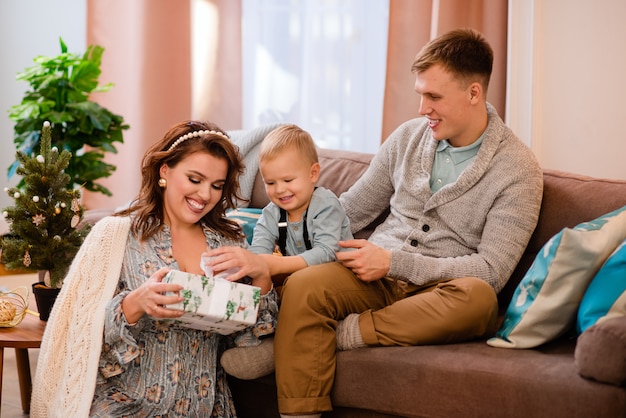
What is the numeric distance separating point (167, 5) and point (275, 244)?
7.27ft

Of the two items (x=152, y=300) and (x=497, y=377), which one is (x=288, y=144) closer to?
(x=152, y=300)

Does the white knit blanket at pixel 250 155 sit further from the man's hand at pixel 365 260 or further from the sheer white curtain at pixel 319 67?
the sheer white curtain at pixel 319 67

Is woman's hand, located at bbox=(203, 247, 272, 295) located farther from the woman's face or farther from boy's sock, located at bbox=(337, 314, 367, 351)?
boy's sock, located at bbox=(337, 314, 367, 351)

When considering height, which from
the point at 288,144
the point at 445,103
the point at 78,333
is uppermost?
the point at 445,103

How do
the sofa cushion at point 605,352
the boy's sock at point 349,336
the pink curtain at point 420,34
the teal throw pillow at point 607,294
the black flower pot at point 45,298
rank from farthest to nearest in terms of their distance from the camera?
the pink curtain at point 420,34, the black flower pot at point 45,298, the boy's sock at point 349,336, the teal throw pillow at point 607,294, the sofa cushion at point 605,352

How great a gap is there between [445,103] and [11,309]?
1.35 metres

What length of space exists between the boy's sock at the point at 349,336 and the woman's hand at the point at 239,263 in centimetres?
23

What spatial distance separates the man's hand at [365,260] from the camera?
220 centimetres

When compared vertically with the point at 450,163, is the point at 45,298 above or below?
below

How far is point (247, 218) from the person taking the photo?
2814 mm

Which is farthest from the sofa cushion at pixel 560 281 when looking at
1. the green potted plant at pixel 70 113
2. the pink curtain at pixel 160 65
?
the pink curtain at pixel 160 65

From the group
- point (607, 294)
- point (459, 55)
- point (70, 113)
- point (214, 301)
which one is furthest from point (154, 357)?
point (70, 113)

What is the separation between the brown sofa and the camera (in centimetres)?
176

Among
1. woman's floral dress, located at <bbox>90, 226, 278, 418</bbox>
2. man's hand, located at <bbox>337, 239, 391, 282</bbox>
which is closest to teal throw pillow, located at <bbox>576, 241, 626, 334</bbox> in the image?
man's hand, located at <bbox>337, 239, 391, 282</bbox>
